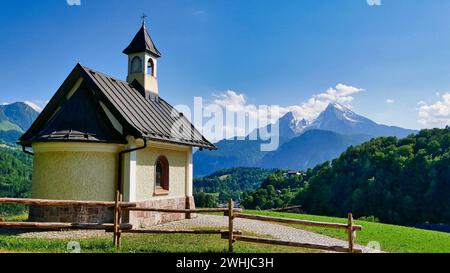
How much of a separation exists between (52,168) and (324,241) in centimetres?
1073

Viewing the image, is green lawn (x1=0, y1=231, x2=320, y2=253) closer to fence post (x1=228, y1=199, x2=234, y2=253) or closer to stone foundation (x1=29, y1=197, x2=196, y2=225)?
fence post (x1=228, y1=199, x2=234, y2=253)

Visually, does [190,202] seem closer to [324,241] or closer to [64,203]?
[324,241]

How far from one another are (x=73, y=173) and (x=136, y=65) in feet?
25.3

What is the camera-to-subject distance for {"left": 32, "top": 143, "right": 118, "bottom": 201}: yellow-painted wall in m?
13.9

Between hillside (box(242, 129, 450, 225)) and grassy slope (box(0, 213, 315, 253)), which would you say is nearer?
grassy slope (box(0, 213, 315, 253))

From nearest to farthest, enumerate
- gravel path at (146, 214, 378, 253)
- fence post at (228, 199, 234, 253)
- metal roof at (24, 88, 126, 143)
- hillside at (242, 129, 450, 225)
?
fence post at (228, 199, 234, 253) < metal roof at (24, 88, 126, 143) < gravel path at (146, 214, 378, 253) < hillside at (242, 129, 450, 225)

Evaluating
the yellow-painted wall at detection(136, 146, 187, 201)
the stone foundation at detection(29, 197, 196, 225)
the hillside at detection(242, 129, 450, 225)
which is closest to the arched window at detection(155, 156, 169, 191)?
the yellow-painted wall at detection(136, 146, 187, 201)

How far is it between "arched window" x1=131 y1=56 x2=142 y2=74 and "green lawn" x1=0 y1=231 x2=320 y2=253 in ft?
32.4

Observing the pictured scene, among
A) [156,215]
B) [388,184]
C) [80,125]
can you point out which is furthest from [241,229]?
[388,184]

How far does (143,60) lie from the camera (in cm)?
1927

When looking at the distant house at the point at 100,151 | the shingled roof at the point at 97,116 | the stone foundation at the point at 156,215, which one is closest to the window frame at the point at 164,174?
the distant house at the point at 100,151

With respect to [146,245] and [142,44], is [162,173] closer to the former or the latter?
[146,245]
